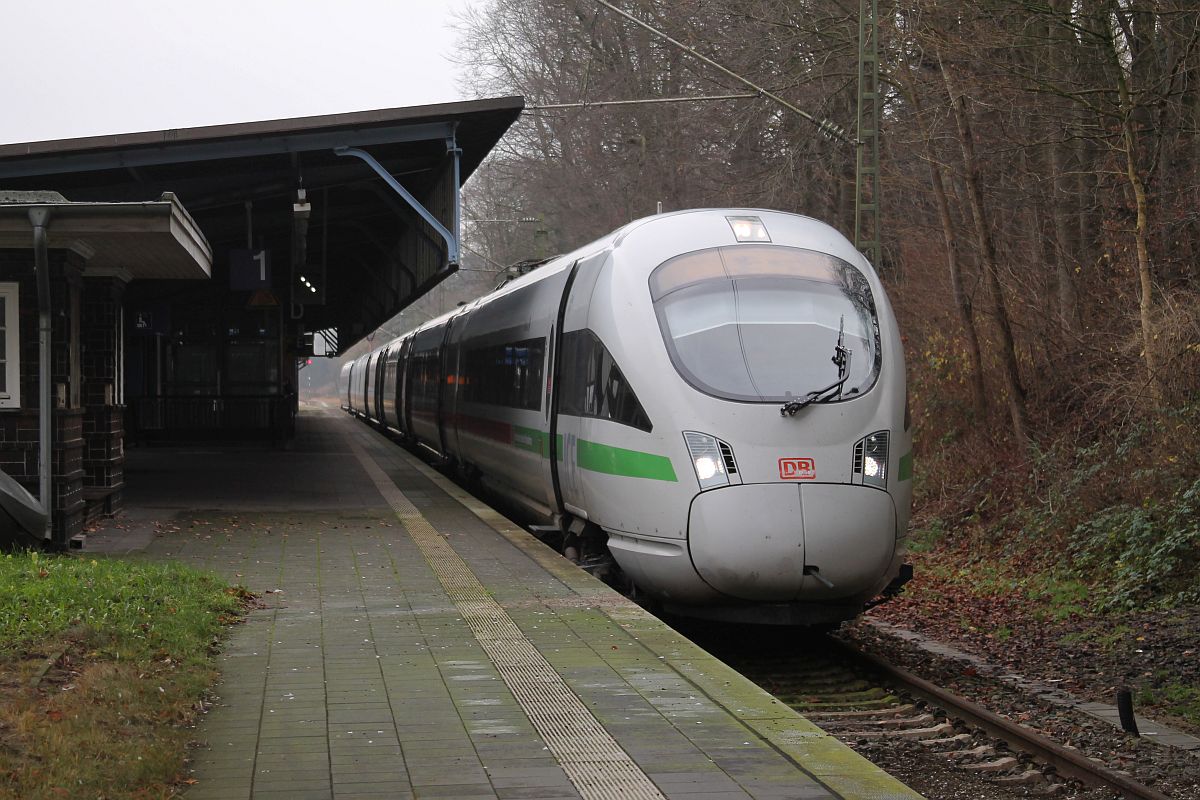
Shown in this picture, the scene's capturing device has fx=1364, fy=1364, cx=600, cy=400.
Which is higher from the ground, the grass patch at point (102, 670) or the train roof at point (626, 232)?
the train roof at point (626, 232)

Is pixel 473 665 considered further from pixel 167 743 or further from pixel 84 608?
pixel 84 608

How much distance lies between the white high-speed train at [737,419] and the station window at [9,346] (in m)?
4.54

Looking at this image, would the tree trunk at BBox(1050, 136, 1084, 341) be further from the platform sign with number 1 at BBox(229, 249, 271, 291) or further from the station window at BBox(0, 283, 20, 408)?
the platform sign with number 1 at BBox(229, 249, 271, 291)

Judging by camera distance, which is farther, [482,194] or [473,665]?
[482,194]

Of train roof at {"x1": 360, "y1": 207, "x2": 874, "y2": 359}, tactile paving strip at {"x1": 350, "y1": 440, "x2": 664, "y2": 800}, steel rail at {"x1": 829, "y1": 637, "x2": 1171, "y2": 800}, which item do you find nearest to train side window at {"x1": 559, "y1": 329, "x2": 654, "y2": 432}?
train roof at {"x1": 360, "y1": 207, "x2": 874, "y2": 359}

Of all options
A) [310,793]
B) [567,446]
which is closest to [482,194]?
[567,446]

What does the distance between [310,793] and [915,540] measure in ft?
40.9

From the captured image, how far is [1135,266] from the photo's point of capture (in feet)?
A: 50.2

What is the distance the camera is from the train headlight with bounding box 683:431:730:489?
854 cm

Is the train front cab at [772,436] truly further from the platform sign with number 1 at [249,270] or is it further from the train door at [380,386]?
the train door at [380,386]

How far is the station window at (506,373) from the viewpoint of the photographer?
12898mm

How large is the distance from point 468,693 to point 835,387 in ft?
12.0

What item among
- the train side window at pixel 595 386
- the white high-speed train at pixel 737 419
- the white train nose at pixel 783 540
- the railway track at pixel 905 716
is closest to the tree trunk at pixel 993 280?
the white high-speed train at pixel 737 419

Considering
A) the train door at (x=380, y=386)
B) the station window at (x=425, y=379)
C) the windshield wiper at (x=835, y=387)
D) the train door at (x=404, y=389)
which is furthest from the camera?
the train door at (x=380, y=386)
